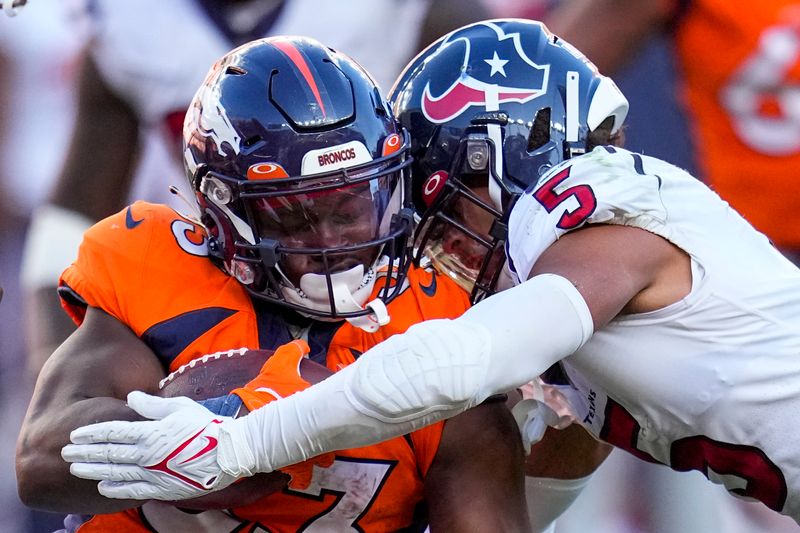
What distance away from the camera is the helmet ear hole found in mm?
2535

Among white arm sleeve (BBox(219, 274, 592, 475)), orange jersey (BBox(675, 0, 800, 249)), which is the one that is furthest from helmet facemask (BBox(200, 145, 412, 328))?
orange jersey (BBox(675, 0, 800, 249))

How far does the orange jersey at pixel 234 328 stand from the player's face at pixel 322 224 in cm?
15

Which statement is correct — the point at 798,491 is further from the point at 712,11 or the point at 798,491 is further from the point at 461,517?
the point at 712,11

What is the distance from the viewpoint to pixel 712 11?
368 centimetres

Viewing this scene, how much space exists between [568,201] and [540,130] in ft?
1.72

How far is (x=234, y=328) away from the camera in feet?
7.72

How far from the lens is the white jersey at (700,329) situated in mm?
2021

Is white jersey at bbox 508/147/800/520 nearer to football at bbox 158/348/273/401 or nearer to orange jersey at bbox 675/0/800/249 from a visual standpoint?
football at bbox 158/348/273/401

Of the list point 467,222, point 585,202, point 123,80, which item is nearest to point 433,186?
point 467,222

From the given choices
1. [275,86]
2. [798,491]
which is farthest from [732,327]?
[275,86]

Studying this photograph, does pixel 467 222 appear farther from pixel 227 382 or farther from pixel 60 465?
pixel 60 465

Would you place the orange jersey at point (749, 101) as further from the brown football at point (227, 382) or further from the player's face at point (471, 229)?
the brown football at point (227, 382)

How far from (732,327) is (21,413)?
238 cm

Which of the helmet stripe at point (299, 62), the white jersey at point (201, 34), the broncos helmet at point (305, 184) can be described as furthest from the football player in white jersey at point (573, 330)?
the white jersey at point (201, 34)
